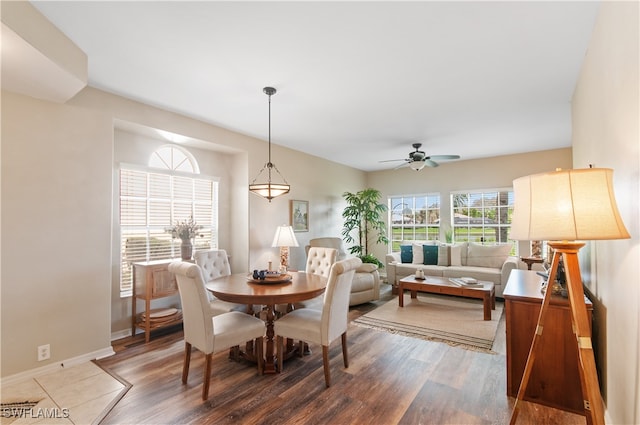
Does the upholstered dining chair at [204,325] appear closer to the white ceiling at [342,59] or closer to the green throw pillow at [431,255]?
the white ceiling at [342,59]

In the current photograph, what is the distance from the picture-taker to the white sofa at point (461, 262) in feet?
16.6

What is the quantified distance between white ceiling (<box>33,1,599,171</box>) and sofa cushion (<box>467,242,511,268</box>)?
2.24 m

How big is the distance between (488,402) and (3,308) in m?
3.93

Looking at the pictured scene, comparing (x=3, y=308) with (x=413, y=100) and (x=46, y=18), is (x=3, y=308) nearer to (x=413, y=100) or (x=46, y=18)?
(x=46, y=18)

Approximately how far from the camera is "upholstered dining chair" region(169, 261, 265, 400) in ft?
7.55

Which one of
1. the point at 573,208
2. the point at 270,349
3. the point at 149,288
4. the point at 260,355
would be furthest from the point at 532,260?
the point at 149,288

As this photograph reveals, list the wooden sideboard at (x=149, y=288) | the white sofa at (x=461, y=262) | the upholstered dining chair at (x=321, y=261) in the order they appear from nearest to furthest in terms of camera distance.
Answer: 1. the wooden sideboard at (x=149, y=288)
2. the upholstered dining chair at (x=321, y=261)
3. the white sofa at (x=461, y=262)

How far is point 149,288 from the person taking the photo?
3.43m

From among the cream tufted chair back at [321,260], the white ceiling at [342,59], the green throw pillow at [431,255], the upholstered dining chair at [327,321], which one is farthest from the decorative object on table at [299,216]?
the upholstered dining chair at [327,321]

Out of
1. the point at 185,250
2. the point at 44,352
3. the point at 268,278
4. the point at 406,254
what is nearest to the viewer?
the point at 44,352

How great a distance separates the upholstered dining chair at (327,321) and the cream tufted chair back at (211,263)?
4.28ft

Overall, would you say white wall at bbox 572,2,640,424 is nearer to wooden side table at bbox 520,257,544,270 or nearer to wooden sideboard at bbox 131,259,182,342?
wooden side table at bbox 520,257,544,270

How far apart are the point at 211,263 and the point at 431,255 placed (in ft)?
13.7

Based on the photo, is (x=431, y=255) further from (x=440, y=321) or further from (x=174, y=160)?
(x=174, y=160)
